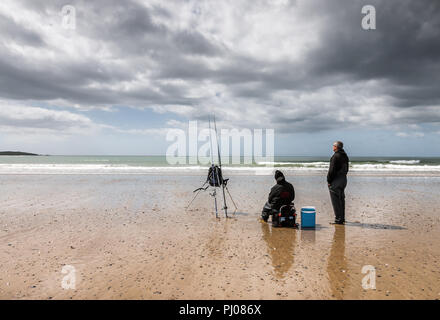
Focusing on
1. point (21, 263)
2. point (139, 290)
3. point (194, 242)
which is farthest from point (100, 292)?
point (194, 242)

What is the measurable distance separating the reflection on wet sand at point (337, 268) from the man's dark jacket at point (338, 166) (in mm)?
1734

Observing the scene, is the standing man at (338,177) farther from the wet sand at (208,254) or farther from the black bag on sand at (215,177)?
the black bag on sand at (215,177)

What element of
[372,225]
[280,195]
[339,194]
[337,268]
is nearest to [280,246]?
[337,268]

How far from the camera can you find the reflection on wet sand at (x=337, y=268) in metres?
3.62

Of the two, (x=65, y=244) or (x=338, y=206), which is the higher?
(x=338, y=206)

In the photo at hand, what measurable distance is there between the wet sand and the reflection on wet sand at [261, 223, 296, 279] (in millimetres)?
21

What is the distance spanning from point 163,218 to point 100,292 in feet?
13.9

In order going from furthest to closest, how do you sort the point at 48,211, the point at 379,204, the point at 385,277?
the point at 379,204
the point at 48,211
the point at 385,277

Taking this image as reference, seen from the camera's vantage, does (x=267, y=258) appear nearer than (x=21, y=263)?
No

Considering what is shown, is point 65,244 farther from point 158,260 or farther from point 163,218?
point 163,218

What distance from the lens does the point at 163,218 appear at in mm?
7781

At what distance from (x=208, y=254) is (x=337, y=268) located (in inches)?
87.4

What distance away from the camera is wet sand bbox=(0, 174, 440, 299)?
11.8ft
